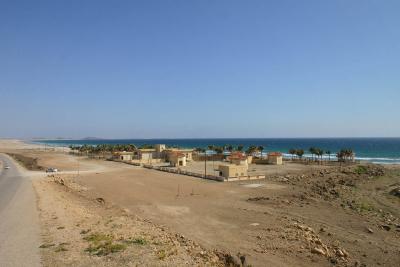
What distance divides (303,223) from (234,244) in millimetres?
6890

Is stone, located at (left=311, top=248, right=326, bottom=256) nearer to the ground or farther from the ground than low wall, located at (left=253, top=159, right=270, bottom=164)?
nearer to the ground

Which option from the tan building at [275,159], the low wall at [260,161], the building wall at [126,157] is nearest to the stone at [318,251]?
the tan building at [275,159]

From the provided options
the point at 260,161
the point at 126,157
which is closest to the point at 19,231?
the point at 260,161

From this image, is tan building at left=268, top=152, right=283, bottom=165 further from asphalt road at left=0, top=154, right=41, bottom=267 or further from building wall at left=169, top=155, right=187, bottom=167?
asphalt road at left=0, top=154, right=41, bottom=267

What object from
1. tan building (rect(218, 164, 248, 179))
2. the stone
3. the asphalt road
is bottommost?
the stone

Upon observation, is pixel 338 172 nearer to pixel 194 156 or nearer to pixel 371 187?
pixel 371 187

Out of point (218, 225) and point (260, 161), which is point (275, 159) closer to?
point (260, 161)

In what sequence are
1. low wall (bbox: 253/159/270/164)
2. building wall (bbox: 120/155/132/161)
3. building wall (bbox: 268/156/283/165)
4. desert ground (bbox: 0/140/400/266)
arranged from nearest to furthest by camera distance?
1. desert ground (bbox: 0/140/400/266)
2. building wall (bbox: 268/156/283/165)
3. low wall (bbox: 253/159/270/164)
4. building wall (bbox: 120/155/132/161)

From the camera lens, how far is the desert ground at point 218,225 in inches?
592

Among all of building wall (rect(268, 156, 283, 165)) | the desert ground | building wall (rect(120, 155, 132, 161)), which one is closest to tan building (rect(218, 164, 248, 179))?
the desert ground

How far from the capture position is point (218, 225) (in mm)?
22391

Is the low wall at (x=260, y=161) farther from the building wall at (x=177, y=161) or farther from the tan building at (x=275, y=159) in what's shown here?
the building wall at (x=177, y=161)

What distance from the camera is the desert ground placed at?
1504 centimetres

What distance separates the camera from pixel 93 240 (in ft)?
53.0
